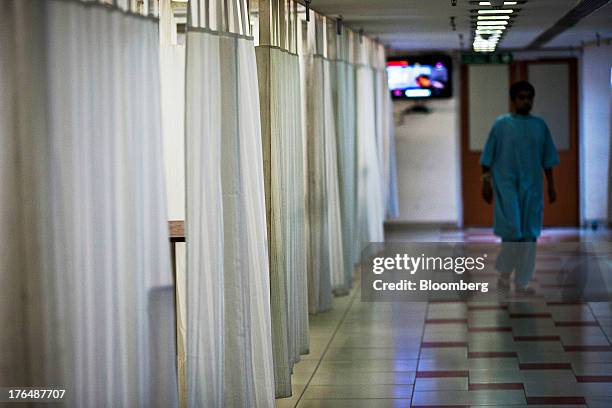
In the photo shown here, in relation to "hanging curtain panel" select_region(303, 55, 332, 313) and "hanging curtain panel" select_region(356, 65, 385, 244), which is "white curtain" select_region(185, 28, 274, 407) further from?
"hanging curtain panel" select_region(356, 65, 385, 244)

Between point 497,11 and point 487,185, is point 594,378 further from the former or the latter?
point 497,11

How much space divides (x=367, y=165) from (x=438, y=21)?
1714 millimetres

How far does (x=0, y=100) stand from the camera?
3150mm

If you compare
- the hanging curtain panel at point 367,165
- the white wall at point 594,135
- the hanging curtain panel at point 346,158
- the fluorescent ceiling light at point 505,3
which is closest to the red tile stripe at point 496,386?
the fluorescent ceiling light at point 505,3

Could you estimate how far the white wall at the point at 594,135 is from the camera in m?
13.0

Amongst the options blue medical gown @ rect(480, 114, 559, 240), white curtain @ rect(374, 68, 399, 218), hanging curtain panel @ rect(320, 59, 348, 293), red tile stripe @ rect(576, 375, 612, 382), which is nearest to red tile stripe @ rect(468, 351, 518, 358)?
red tile stripe @ rect(576, 375, 612, 382)

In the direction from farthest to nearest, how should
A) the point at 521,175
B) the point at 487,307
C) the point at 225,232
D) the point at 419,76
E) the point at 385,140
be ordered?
the point at 419,76
the point at 385,140
the point at 487,307
the point at 521,175
the point at 225,232

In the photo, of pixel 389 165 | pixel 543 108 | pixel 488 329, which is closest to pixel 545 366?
pixel 488 329

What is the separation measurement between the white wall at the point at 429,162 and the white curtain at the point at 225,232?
9.43m

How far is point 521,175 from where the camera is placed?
809cm

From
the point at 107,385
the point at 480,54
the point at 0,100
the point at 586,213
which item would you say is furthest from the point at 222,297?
the point at 586,213

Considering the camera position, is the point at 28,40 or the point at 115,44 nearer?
the point at 28,40

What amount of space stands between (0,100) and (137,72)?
1.87ft

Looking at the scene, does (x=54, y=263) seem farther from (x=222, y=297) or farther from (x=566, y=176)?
(x=566, y=176)
